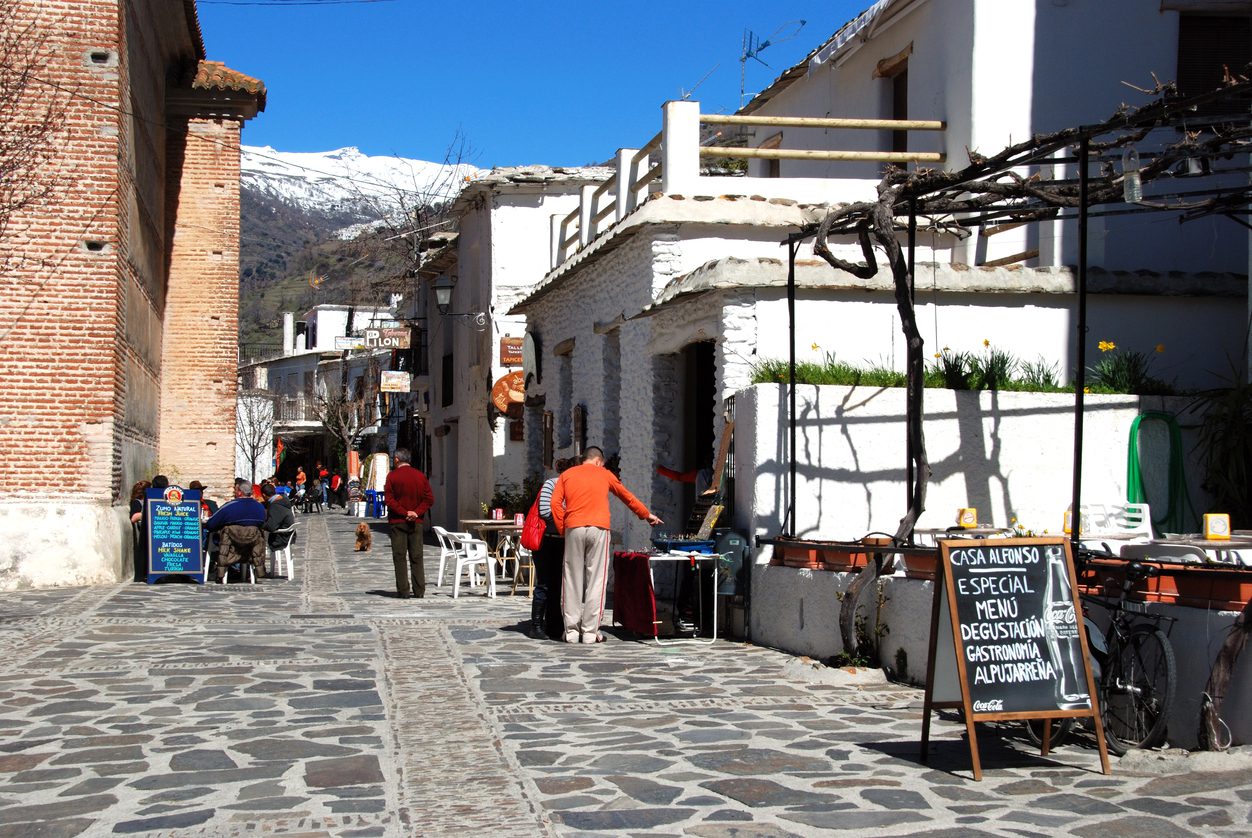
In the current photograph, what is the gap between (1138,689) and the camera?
6.95 m

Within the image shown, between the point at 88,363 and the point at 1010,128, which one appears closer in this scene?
the point at 1010,128

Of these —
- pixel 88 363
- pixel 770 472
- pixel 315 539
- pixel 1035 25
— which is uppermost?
pixel 1035 25

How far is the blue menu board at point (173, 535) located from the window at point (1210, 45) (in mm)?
13489

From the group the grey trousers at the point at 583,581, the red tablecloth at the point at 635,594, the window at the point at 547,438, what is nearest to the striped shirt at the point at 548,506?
the grey trousers at the point at 583,581

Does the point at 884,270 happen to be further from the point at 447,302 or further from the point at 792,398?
the point at 447,302

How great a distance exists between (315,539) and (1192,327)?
21456 millimetres

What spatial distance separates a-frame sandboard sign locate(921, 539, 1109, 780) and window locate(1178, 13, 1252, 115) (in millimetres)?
10363

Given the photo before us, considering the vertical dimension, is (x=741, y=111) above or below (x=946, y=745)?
above

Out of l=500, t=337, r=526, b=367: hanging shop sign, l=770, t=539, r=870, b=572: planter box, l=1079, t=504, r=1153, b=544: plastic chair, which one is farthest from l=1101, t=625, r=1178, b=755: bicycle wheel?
l=500, t=337, r=526, b=367: hanging shop sign

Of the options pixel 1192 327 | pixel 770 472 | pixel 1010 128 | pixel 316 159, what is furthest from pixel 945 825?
pixel 316 159

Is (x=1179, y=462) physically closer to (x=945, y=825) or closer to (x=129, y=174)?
(x=945, y=825)

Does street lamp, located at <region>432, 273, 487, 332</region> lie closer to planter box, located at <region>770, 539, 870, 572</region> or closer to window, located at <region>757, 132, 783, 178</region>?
window, located at <region>757, 132, 783, 178</region>

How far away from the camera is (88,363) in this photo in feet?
56.6

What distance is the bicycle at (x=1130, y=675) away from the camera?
687cm
